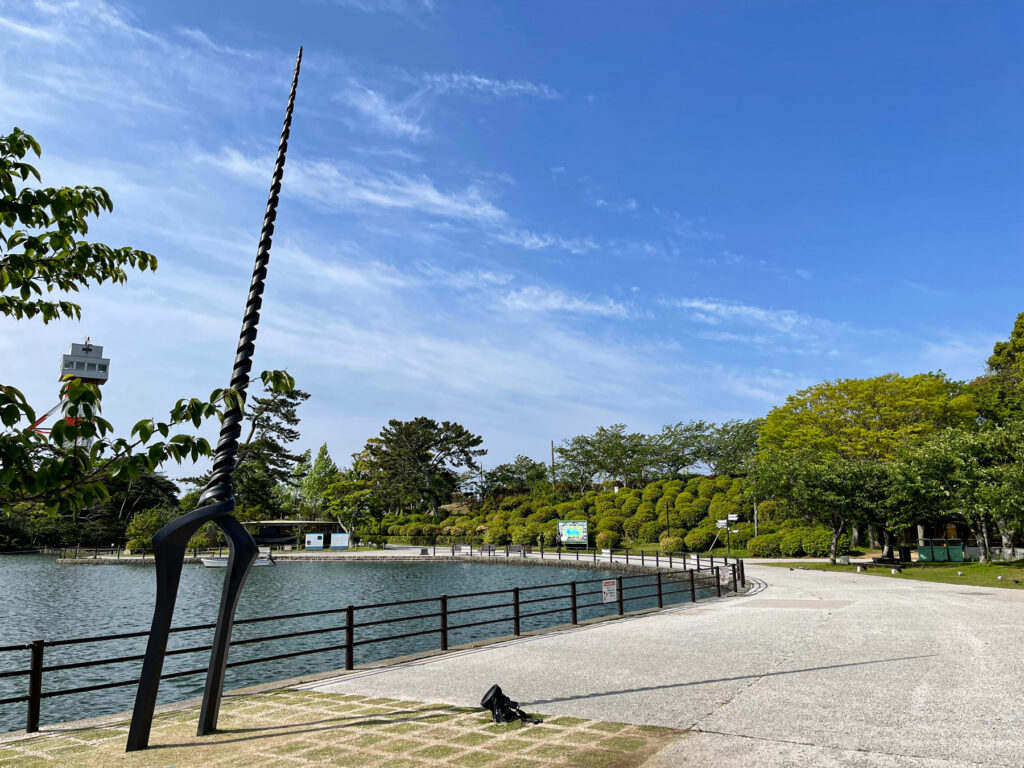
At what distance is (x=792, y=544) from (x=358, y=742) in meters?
43.4

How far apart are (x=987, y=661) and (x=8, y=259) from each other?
12821mm

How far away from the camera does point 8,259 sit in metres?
4.34

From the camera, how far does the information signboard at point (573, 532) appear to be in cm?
5891

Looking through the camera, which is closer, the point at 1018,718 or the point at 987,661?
the point at 1018,718

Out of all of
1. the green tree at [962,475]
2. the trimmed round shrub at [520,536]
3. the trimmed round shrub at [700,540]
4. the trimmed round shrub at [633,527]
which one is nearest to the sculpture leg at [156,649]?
the green tree at [962,475]

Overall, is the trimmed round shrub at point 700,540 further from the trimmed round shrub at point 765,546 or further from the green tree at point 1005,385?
the green tree at point 1005,385

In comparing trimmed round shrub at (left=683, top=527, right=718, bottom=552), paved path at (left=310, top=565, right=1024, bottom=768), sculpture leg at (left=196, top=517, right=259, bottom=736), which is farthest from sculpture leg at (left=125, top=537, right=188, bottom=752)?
trimmed round shrub at (left=683, top=527, right=718, bottom=552)

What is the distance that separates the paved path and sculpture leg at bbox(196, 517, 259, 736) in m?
2.31

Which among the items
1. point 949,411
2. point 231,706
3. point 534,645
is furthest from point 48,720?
point 949,411

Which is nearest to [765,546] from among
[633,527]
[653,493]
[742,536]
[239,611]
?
[742,536]

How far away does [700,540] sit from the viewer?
5025 centimetres

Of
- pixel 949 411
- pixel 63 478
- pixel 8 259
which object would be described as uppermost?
pixel 949 411

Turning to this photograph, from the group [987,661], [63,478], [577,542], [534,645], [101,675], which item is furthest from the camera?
[577,542]

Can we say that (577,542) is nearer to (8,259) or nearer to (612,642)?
(612,642)
